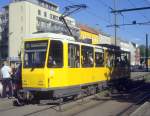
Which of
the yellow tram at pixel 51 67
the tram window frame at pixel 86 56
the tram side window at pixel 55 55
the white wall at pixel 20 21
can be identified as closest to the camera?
the yellow tram at pixel 51 67

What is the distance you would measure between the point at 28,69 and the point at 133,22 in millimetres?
23917

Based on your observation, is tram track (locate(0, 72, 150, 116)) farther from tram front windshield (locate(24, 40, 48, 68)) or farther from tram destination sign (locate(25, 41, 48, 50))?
tram destination sign (locate(25, 41, 48, 50))

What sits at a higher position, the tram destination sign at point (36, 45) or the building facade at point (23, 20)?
the building facade at point (23, 20)

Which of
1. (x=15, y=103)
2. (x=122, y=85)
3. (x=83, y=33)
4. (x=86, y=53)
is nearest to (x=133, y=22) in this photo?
(x=122, y=85)

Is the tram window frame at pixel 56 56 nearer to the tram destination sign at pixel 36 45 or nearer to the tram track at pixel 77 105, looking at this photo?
the tram destination sign at pixel 36 45

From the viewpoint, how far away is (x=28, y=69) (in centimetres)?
1636

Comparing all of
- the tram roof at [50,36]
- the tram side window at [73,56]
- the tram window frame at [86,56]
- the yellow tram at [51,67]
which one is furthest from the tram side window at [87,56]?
the tram roof at [50,36]

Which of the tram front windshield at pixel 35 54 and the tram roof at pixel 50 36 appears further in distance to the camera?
the tram roof at pixel 50 36

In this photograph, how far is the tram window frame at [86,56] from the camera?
60.5ft

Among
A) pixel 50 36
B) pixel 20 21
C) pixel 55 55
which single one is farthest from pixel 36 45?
pixel 20 21

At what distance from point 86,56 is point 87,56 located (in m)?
0.16

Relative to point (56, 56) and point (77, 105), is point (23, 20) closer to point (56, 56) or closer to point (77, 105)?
point (77, 105)

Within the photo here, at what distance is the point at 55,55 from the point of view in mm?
16266

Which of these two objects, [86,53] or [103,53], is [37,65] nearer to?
[86,53]
